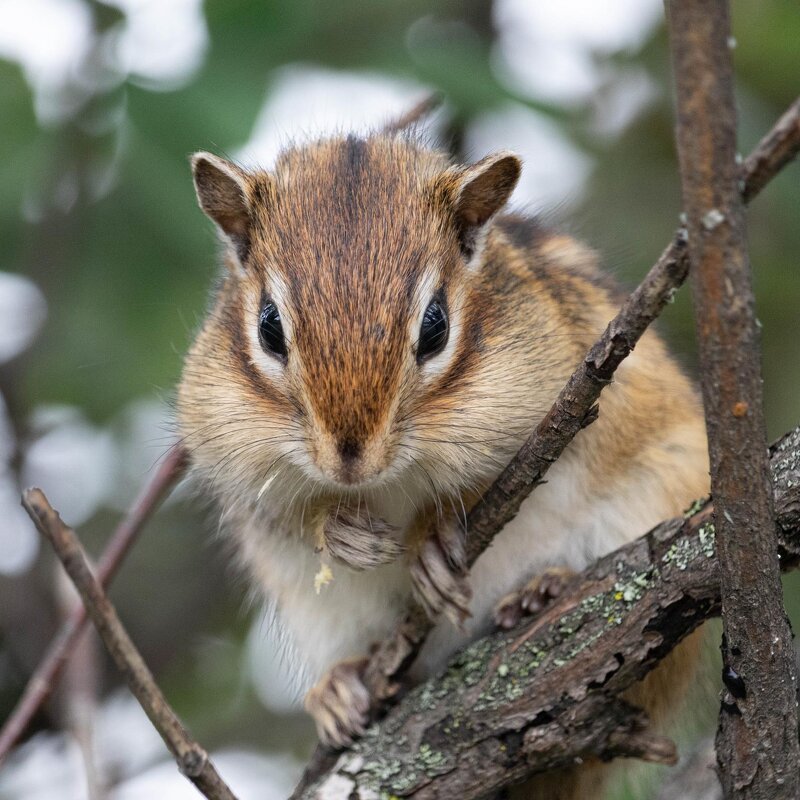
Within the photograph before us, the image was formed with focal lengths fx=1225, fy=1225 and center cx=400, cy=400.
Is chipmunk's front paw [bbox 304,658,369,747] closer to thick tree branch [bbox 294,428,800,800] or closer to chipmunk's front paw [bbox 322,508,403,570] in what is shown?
thick tree branch [bbox 294,428,800,800]

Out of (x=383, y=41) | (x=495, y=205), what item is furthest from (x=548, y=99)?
(x=495, y=205)

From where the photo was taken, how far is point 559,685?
2.82m

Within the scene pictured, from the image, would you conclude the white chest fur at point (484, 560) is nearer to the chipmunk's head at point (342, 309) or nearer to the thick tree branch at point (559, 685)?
the thick tree branch at point (559, 685)

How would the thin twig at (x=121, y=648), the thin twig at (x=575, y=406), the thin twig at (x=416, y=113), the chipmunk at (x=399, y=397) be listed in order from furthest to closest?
the thin twig at (x=416, y=113) → the chipmunk at (x=399, y=397) → the thin twig at (x=121, y=648) → the thin twig at (x=575, y=406)

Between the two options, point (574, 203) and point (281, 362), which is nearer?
point (281, 362)

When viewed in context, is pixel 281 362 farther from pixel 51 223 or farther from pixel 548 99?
pixel 51 223

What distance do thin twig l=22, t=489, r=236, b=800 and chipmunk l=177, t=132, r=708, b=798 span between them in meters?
0.55

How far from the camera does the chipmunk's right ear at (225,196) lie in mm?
3131

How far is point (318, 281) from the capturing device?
274cm

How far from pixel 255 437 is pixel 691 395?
57.2 inches

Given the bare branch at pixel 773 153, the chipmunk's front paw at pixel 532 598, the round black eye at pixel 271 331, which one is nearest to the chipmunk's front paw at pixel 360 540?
the chipmunk's front paw at pixel 532 598

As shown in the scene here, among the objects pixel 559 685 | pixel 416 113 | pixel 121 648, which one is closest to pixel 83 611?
pixel 121 648

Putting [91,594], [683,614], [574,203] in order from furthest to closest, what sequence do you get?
[574,203], [683,614], [91,594]

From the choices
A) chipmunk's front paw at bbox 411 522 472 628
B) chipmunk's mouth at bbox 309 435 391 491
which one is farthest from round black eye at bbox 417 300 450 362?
chipmunk's front paw at bbox 411 522 472 628
